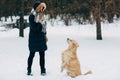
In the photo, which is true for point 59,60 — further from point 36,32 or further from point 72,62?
point 36,32

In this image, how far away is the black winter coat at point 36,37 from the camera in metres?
9.23

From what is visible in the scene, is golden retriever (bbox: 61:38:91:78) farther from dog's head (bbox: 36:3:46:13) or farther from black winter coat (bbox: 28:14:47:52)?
dog's head (bbox: 36:3:46:13)

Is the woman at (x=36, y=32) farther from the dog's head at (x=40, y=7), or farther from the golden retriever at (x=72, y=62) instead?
the golden retriever at (x=72, y=62)

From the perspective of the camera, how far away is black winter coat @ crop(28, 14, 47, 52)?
30.3 ft

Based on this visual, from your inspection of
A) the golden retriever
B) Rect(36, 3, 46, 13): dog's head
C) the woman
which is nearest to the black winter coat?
the woman

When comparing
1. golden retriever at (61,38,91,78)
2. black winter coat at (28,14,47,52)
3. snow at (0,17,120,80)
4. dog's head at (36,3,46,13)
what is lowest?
snow at (0,17,120,80)

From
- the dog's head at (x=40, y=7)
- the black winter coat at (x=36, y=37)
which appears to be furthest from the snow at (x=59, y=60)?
the dog's head at (x=40, y=7)

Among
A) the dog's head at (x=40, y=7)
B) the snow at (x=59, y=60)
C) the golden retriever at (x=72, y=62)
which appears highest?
the dog's head at (x=40, y=7)

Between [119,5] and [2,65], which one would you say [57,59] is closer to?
[2,65]

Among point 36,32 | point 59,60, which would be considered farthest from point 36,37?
point 59,60

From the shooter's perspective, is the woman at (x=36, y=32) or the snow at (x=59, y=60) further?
the snow at (x=59, y=60)

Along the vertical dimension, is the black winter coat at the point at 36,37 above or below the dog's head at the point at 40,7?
below

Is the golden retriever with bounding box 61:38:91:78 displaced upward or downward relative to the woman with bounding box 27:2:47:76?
downward

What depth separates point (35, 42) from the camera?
367 inches
